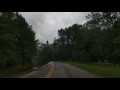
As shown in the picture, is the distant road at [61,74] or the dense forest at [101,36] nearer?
the distant road at [61,74]

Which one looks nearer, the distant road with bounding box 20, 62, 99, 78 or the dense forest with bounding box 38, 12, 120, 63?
the distant road with bounding box 20, 62, 99, 78

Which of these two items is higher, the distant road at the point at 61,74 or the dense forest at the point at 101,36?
the dense forest at the point at 101,36

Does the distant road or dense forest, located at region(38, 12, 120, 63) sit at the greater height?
dense forest, located at region(38, 12, 120, 63)

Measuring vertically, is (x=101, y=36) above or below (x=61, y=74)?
above

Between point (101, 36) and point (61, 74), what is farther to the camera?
point (101, 36)
